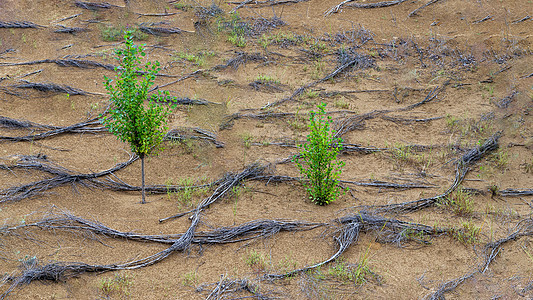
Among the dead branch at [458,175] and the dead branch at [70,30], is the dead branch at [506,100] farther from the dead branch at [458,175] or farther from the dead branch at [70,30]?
the dead branch at [70,30]

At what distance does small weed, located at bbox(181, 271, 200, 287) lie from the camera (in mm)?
4597

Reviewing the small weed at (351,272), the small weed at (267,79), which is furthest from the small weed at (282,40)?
the small weed at (351,272)

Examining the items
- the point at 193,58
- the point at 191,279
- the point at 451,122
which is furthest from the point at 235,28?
the point at 191,279

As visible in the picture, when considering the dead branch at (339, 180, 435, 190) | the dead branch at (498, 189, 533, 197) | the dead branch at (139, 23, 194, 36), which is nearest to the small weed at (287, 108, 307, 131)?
the dead branch at (339, 180, 435, 190)

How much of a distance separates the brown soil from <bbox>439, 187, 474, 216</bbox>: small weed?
0.30 feet

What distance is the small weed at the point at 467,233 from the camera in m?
5.15

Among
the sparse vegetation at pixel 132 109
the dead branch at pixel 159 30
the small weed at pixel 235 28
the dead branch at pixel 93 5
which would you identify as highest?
the sparse vegetation at pixel 132 109

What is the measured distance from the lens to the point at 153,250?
16.6 feet

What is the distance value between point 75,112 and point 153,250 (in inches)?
150

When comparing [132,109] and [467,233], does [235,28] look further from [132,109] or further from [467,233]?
[467,233]

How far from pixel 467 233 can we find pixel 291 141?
114 inches

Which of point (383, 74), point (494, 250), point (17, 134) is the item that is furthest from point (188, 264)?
point (383, 74)

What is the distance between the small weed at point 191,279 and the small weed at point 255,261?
51cm

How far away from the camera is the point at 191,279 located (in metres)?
4.64
